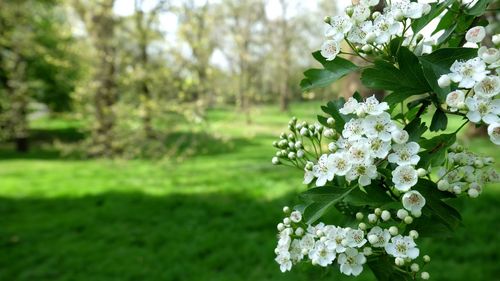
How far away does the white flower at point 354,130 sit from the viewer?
1.07 m

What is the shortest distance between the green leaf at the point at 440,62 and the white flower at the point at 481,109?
0.28 ft

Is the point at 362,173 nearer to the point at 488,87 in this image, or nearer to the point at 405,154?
the point at 405,154

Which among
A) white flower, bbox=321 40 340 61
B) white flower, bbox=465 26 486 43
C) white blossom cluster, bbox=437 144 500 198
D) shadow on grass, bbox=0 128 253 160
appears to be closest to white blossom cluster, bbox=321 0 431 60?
white flower, bbox=321 40 340 61

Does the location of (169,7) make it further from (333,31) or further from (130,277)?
(333,31)

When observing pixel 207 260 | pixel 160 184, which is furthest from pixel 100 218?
pixel 207 260

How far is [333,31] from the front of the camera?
3.84 ft

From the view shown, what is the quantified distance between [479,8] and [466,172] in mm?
436

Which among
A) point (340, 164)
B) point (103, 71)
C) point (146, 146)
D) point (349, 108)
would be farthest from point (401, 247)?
point (103, 71)

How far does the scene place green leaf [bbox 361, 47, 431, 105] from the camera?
1139mm

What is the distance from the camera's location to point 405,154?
107cm

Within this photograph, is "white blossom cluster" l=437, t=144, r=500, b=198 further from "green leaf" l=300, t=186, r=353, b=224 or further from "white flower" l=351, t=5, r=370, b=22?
"white flower" l=351, t=5, r=370, b=22

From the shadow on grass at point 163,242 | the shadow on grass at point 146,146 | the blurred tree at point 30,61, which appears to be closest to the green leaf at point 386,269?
the shadow on grass at point 163,242

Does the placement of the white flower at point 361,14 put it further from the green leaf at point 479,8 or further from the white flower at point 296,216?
the white flower at point 296,216

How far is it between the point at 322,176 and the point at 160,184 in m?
8.97
